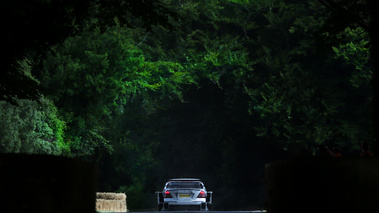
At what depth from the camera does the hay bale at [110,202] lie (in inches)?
1575

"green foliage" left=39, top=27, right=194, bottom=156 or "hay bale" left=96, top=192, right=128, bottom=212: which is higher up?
"green foliage" left=39, top=27, right=194, bottom=156

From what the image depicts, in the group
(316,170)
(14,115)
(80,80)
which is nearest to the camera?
(316,170)

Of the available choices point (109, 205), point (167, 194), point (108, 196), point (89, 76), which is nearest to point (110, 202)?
point (109, 205)

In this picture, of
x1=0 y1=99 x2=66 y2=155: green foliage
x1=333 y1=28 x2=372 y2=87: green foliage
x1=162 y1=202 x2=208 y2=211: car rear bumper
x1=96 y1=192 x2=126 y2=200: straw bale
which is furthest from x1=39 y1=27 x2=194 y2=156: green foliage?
x1=333 y1=28 x2=372 y2=87: green foliage

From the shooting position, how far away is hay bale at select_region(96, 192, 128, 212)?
1575 inches

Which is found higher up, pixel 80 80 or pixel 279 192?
pixel 80 80

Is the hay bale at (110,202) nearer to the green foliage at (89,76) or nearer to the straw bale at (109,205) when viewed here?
the straw bale at (109,205)

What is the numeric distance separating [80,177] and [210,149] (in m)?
46.3

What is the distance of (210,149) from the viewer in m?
59.3

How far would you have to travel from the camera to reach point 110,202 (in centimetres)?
4172

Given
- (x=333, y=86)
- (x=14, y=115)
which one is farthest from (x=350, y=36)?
(x=14, y=115)

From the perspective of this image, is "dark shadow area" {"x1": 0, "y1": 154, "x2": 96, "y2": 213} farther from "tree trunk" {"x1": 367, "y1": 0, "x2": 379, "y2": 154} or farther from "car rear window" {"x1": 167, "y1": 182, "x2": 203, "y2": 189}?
"car rear window" {"x1": 167, "y1": 182, "x2": 203, "y2": 189}

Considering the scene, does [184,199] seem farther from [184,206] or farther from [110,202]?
[110,202]

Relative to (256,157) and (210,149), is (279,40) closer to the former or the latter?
(256,157)
